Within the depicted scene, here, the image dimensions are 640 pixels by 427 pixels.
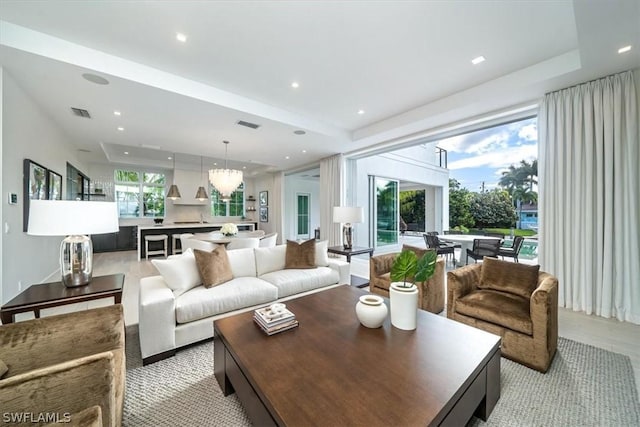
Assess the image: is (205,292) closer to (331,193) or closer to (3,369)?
(3,369)

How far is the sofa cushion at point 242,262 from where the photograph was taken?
3.17m

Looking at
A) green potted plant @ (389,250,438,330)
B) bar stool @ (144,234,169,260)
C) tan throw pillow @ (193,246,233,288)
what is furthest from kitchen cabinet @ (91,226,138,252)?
green potted plant @ (389,250,438,330)

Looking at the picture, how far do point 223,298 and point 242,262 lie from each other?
0.75 meters

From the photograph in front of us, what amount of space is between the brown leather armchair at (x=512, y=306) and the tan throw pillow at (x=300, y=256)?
1788 mm

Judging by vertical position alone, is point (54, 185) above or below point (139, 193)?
below

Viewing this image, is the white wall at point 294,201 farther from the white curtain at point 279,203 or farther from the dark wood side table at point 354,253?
the dark wood side table at point 354,253

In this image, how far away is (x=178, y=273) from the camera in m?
2.60

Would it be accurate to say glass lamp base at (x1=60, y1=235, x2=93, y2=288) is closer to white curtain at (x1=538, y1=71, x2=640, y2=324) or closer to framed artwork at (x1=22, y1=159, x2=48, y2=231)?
framed artwork at (x1=22, y1=159, x2=48, y2=231)

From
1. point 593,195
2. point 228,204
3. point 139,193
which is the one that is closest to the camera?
point 593,195

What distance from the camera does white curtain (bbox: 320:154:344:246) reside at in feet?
22.0

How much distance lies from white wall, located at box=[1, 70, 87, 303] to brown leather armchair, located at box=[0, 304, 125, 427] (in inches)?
90.7

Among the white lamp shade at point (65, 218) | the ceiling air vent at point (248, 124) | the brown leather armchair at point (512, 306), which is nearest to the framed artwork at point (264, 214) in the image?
the ceiling air vent at point (248, 124)

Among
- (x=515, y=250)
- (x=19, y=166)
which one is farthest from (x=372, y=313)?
(x=515, y=250)

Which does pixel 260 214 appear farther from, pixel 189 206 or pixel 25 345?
pixel 25 345
